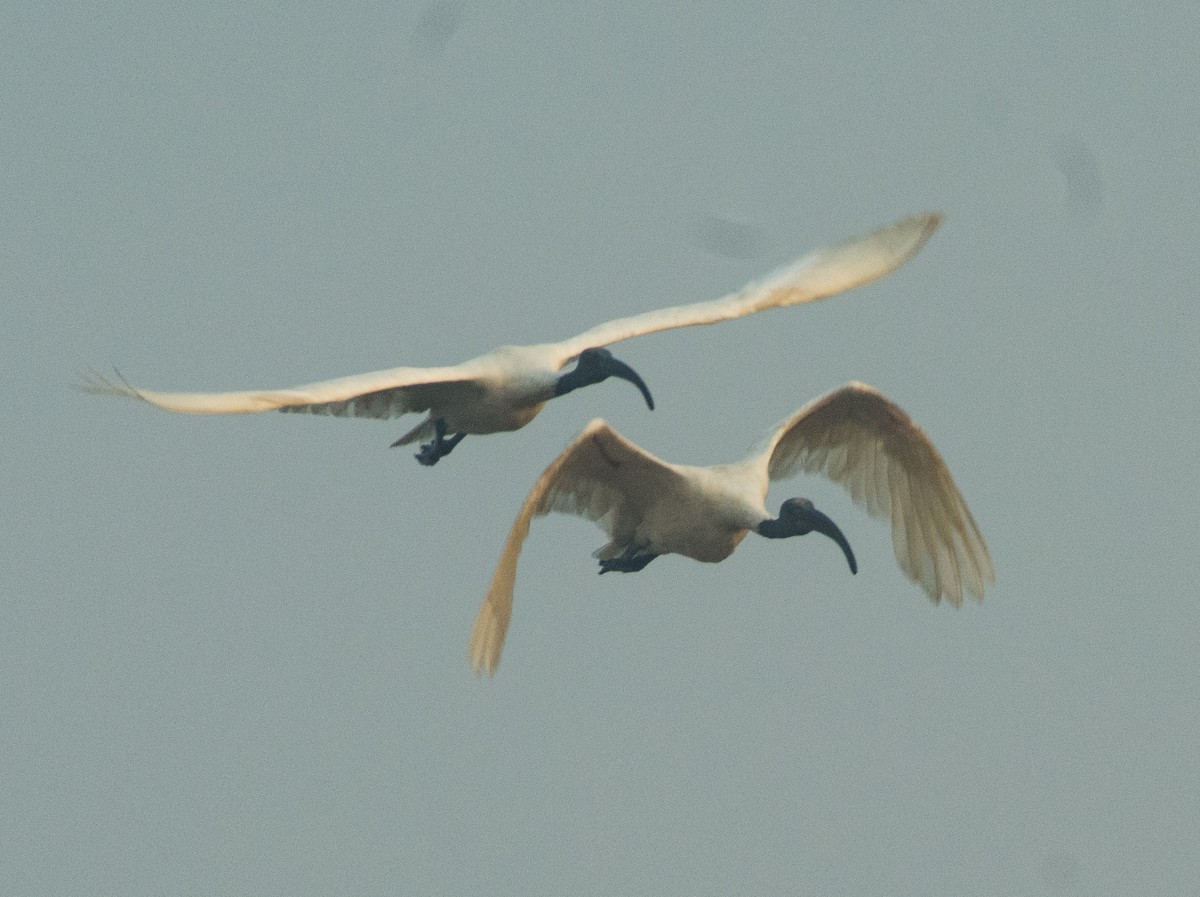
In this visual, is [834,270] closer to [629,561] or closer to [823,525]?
[823,525]

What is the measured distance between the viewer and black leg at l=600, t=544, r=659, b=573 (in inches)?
1011

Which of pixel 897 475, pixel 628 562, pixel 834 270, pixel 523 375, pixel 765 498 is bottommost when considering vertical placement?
pixel 628 562

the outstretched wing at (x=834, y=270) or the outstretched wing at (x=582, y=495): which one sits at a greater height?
the outstretched wing at (x=834, y=270)

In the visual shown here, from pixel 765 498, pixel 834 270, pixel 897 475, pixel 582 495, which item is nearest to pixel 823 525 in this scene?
pixel 765 498

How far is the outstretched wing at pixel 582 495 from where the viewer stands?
73.8ft

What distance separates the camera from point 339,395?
2423cm

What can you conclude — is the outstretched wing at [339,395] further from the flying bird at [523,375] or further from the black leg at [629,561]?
the black leg at [629,561]

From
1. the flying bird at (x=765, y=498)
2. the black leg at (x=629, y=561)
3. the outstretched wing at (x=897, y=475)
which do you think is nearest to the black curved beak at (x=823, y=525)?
the flying bird at (x=765, y=498)

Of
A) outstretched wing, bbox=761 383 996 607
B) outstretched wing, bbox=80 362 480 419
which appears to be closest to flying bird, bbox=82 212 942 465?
outstretched wing, bbox=80 362 480 419

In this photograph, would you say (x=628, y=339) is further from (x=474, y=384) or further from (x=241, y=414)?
(x=241, y=414)

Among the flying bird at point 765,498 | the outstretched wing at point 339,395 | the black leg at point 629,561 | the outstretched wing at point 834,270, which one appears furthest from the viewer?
the outstretched wing at point 834,270

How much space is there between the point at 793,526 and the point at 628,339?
3037 mm

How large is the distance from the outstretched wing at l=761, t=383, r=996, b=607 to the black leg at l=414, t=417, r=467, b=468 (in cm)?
309

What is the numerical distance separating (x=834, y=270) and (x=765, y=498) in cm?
374
